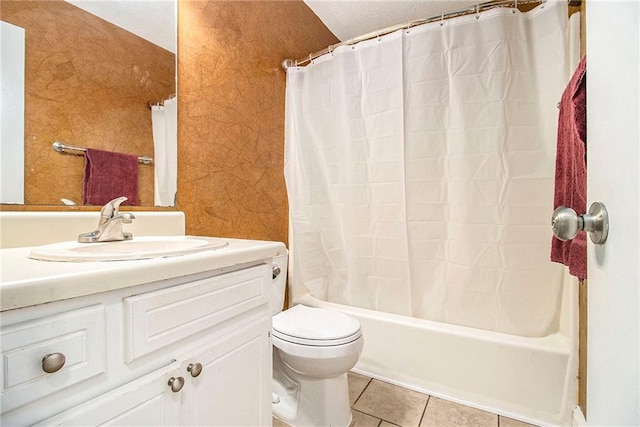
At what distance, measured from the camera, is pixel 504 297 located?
1.43m

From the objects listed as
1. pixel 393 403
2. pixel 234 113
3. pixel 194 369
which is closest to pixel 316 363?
pixel 393 403

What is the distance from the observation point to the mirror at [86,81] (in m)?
0.91

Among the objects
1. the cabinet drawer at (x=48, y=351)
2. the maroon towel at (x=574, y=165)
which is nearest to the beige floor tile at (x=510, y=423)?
the maroon towel at (x=574, y=165)

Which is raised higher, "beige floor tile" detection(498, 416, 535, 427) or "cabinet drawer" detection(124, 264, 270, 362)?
"cabinet drawer" detection(124, 264, 270, 362)

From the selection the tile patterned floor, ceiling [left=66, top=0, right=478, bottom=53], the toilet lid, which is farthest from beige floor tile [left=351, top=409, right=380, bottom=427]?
ceiling [left=66, top=0, right=478, bottom=53]

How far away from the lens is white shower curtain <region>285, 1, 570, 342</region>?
136cm

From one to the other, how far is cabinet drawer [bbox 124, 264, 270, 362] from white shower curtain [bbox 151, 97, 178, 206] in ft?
2.08

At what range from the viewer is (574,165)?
3.06 feet

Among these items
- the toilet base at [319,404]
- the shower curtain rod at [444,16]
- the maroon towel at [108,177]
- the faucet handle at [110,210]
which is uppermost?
the shower curtain rod at [444,16]

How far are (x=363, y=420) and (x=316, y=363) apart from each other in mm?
425

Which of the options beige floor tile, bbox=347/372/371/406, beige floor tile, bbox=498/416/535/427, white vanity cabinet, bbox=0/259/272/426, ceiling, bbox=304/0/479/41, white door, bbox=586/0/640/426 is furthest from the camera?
ceiling, bbox=304/0/479/41

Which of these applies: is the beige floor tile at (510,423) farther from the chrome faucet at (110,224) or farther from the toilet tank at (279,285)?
the chrome faucet at (110,224)

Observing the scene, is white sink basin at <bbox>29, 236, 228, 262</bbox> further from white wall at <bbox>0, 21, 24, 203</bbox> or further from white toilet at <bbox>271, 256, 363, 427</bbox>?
white toilet at <bbox>271, 256, 363, 427</bbox>

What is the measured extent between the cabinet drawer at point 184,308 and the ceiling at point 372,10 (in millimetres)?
1942
